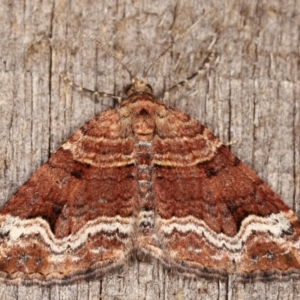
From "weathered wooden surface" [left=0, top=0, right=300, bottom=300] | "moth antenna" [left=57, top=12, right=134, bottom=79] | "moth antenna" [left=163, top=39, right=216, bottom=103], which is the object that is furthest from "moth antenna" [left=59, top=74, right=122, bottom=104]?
"moth antenna" [left=163, top=39, right=216, bottom=103]

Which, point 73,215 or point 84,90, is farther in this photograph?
point 84,90

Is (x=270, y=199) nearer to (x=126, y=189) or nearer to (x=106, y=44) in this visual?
(x=126, y=189)

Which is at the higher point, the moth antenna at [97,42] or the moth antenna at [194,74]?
the moth antenna at [97,42]

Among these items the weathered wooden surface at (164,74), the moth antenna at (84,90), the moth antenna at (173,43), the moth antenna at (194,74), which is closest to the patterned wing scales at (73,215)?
the weathered wooden surface at (164,74)

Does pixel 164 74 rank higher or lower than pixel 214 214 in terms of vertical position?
higher

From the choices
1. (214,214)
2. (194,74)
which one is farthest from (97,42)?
(214,214)

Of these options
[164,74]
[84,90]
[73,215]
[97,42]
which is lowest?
[73,215]

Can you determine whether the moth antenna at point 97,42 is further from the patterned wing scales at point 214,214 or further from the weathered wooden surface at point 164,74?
the patterned wing scales at point 214,214

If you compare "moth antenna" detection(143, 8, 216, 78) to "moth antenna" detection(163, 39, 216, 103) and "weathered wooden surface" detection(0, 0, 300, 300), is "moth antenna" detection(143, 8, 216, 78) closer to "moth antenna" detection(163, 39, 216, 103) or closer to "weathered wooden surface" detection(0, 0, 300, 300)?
"weathered wooden surface" detection(0, 0, 300, 300)

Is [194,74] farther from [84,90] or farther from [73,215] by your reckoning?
[73,215]
